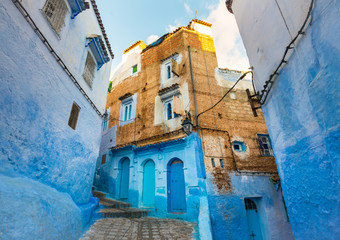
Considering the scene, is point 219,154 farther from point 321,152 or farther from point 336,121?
point 336,121

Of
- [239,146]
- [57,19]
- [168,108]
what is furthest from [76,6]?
[239,146]

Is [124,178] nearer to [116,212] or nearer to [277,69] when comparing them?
[116,212]

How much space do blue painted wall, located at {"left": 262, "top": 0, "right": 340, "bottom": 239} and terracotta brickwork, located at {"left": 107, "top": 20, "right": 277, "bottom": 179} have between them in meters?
5.20

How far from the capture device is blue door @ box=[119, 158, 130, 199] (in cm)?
1165

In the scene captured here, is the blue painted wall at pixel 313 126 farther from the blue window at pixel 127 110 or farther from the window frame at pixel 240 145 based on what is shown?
the blue window at pixel 127 110

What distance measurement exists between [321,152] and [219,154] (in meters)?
6.57

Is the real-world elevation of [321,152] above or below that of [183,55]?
below

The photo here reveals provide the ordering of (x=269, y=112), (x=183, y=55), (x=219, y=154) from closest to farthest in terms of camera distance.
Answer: (x=269, y=112), (x=219, y=154), (x=183, y=55)

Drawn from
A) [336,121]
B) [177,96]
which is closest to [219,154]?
[177,96]

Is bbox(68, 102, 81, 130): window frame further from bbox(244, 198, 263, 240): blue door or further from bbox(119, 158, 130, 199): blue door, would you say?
bbox(244, 198, 263, 240): blue door

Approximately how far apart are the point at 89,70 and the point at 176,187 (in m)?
7.47

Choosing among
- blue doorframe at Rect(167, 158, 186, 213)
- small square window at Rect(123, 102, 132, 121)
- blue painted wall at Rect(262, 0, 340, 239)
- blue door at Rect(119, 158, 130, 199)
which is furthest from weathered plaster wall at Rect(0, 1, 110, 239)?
small square window at Rect(123, 102, 132, 121)

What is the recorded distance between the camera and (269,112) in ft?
19.1

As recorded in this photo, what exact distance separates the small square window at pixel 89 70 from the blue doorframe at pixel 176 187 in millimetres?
6213
